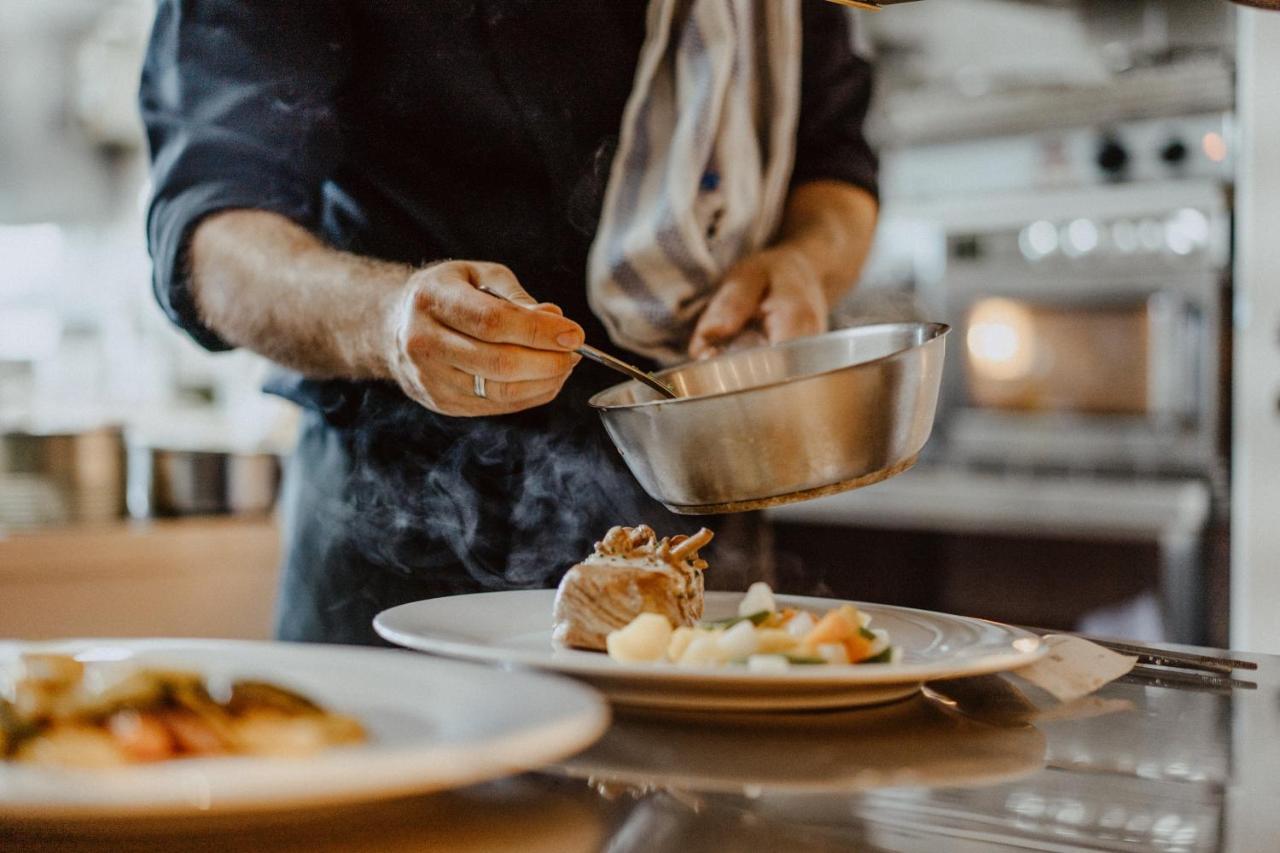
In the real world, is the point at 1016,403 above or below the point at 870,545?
above

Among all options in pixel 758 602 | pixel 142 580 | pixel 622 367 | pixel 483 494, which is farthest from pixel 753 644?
pixel 142 580

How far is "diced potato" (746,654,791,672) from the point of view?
2.04ft

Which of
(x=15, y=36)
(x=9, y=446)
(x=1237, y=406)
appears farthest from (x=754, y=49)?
(x=15, y=36)

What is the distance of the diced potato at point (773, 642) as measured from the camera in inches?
26.4

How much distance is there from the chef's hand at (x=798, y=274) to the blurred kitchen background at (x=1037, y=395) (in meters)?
1.30

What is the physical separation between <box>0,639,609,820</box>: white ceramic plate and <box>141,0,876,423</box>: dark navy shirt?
2.21ft

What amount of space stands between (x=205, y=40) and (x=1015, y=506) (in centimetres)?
192

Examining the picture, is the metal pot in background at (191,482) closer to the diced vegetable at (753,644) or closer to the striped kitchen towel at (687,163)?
the striped kitchen towel at (687,163)

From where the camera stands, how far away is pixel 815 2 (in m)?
1.50

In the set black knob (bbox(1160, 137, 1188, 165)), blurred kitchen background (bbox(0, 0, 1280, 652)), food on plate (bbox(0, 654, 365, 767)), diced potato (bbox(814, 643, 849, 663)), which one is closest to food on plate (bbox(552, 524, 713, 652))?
diced potato (bbox(814, 643, 849, 663))

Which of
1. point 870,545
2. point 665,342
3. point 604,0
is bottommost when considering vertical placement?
point 870,545

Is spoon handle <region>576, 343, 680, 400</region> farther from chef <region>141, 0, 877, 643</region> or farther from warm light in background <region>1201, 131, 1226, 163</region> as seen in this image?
warm light in background <region>1201, 131, 1226, 163</region>

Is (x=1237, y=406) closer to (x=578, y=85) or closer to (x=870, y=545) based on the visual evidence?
(x=870, y=545)

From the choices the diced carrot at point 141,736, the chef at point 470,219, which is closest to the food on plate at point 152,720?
the diced carrot at point 141,736
